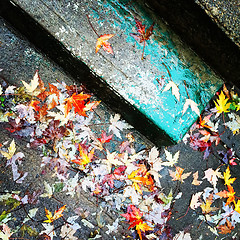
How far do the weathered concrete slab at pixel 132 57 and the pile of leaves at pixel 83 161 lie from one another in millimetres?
374

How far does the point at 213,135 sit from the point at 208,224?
99 cm

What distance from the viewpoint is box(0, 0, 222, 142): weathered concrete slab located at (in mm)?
1781

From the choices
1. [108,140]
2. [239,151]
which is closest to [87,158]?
[108,140]

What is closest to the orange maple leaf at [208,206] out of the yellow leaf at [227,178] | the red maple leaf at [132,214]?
the yellow leaf at [227,178]

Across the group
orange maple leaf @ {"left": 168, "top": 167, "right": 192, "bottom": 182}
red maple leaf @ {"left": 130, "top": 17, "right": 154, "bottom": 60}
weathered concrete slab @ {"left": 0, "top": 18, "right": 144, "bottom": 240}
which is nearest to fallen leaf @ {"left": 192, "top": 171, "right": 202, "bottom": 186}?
orange maple leaf @ {"left": 168, "top": 167, "right": 192, "bottom": 182}

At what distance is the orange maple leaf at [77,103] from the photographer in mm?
1997

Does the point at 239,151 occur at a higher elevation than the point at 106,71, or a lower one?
higher

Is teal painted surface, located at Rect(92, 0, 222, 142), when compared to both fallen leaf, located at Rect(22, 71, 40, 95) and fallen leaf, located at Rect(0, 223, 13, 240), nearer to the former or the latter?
fallen leaf, located at Rect(22, 71, 40, 95)

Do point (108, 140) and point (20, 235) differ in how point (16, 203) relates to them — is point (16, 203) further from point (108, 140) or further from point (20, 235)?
point (108, 140)

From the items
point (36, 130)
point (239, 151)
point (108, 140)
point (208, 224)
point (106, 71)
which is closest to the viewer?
point (106, 71)

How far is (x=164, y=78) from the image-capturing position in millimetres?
1947

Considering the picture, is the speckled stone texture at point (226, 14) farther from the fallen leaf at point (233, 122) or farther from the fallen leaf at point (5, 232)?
the fallen leaf at point (5, 232)

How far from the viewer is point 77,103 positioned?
2014 millimetres

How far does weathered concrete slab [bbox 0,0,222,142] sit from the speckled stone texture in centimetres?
39
